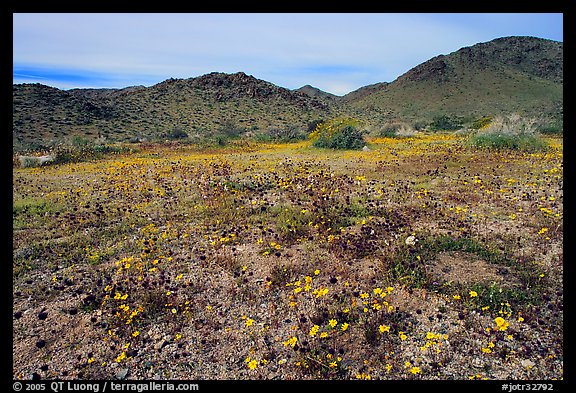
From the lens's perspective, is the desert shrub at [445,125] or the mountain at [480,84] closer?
the desert shrub at [445,125]

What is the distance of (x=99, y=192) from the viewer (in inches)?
396

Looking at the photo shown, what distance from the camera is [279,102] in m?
57.5

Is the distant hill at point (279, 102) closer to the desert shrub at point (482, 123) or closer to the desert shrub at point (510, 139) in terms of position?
the desert shrub at point (482, 123)

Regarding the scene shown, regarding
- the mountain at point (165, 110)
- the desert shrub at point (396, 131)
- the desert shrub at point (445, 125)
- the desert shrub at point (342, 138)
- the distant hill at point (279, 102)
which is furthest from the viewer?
the distant hill at point (279, 102)

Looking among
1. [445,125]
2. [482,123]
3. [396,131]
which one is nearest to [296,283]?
[482,123]

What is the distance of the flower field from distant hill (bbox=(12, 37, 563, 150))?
2363 centimetres

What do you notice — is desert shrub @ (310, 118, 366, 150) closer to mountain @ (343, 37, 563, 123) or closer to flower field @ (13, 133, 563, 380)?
flower field @ (13, 133, 563, 380)

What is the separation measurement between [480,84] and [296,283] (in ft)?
259

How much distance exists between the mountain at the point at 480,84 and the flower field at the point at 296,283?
50.9 meters

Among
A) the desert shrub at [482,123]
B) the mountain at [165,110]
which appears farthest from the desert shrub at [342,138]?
the mountain at [165,110]

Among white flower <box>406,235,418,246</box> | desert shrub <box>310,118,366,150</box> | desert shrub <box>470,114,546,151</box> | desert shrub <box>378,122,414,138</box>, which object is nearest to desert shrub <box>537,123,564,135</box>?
desert shrub <box>470,114,546,151</box>

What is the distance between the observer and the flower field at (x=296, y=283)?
11.6 ft
